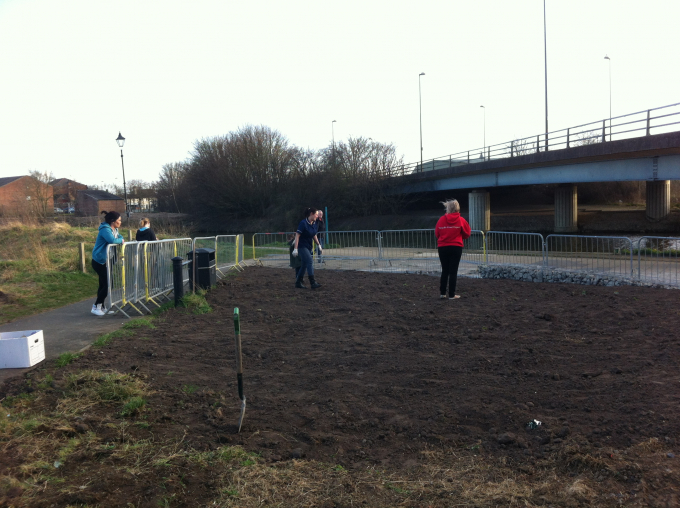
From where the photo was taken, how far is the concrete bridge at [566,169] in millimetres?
21438

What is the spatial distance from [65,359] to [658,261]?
12331 mm

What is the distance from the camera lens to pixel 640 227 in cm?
2977

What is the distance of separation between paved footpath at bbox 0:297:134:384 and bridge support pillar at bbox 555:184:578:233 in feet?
97.9

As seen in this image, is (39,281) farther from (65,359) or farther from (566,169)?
(566,169)

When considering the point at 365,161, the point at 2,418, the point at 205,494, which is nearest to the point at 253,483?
the point at 205,494

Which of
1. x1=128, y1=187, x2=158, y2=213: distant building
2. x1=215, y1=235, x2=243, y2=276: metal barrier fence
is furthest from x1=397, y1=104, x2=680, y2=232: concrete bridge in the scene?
x1=128, y1=187, x2=158, y2=213: distant building

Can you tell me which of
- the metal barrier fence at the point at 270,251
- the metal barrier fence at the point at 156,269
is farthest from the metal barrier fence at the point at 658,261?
the metal barrier fence at the point at 270,251

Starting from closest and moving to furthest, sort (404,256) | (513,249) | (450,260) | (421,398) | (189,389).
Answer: (421,398) → (189,389) → (450,260) → (513,249) → (404,256)

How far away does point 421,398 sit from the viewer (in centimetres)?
525

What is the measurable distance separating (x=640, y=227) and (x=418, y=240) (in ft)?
55.5

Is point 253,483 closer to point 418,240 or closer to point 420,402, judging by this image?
point 420,402

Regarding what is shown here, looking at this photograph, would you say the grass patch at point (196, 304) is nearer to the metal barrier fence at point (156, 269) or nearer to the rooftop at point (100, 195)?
the metal barrier fence at point (156, 269)

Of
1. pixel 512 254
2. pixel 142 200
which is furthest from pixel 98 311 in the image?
pixel 142 200

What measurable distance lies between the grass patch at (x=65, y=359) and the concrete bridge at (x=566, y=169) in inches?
830
